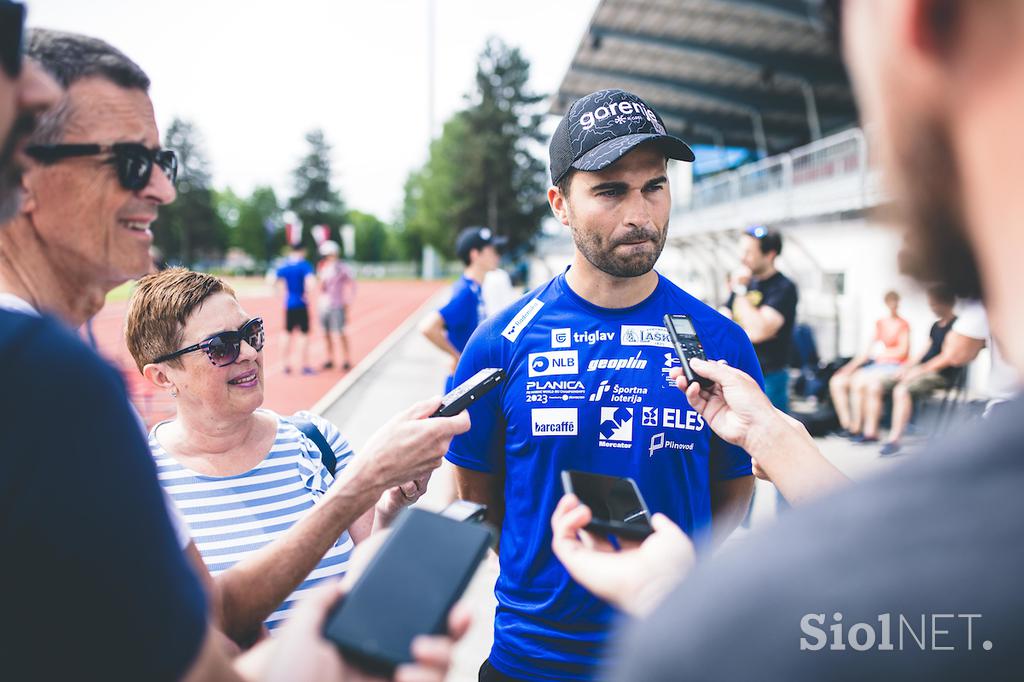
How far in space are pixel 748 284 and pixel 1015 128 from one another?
564 cm

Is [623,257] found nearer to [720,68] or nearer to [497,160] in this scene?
[720,68]

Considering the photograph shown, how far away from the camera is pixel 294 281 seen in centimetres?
1184

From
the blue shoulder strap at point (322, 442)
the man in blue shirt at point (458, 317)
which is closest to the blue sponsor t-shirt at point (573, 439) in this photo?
the blue shoulder strap at point (322, 442)

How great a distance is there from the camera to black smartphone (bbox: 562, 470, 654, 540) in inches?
48.1

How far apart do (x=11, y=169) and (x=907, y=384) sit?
8350 mm

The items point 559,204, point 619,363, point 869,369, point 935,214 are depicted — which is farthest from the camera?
point 869,369

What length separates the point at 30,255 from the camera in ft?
4.14

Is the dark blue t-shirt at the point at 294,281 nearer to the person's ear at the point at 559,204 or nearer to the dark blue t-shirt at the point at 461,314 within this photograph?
the dark blue t-shirt at the point at 461,314

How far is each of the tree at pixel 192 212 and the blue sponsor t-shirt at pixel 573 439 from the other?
79.3m

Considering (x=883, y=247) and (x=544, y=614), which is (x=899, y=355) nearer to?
(x=544, y=614)

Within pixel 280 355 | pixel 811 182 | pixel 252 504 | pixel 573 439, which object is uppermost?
pixel 811 182

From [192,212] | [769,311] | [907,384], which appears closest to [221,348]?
[769,311]

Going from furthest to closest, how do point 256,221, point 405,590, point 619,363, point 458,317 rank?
point 256,221
point 458,317
point 619,363
point 405,590

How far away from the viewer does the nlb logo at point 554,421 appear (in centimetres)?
209
